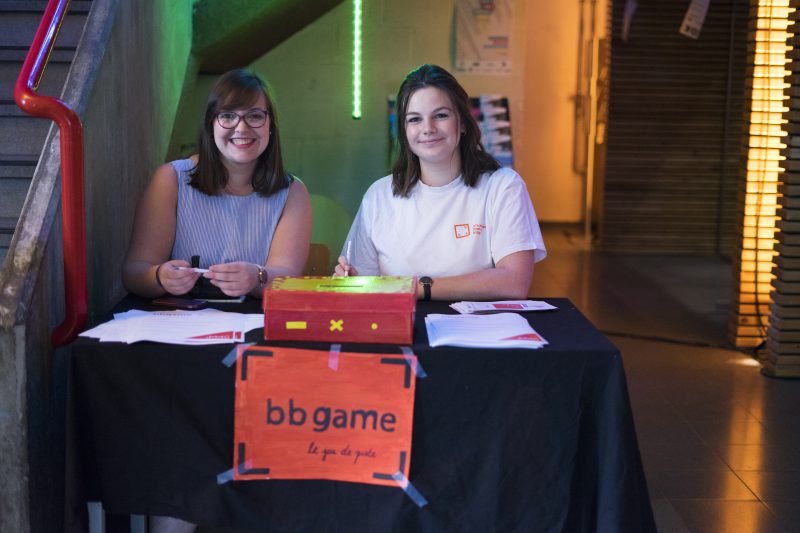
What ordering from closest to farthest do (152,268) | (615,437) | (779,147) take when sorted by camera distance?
(615,437) → (152,268) → (779,147)

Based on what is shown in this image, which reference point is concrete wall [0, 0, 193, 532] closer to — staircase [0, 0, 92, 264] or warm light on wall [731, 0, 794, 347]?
staircase [0, 0, 92, 264]

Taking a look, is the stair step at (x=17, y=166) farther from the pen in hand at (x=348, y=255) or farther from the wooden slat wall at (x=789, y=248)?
the wooden slat wall at (x=789, y=248)

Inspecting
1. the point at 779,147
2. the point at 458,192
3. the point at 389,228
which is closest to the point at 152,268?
the point at 389,228

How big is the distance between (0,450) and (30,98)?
0.85m

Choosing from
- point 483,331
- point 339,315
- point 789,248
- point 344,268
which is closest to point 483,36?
point 789,248

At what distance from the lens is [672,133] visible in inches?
353

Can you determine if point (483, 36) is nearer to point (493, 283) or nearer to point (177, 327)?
point (493, 283)

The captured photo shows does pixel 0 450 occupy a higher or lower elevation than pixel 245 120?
lower

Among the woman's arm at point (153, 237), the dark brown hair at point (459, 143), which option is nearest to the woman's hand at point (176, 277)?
the woman's arm at point (153, 237)

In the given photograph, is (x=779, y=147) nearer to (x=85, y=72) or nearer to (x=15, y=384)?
(x=85, y=72)

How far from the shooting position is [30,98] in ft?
7.64

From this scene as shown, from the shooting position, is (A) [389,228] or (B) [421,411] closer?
(B) [421,411]

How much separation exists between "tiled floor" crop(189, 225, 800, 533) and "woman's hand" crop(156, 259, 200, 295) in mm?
876

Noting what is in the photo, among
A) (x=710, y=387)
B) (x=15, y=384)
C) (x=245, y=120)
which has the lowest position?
(x=710, y=387)
